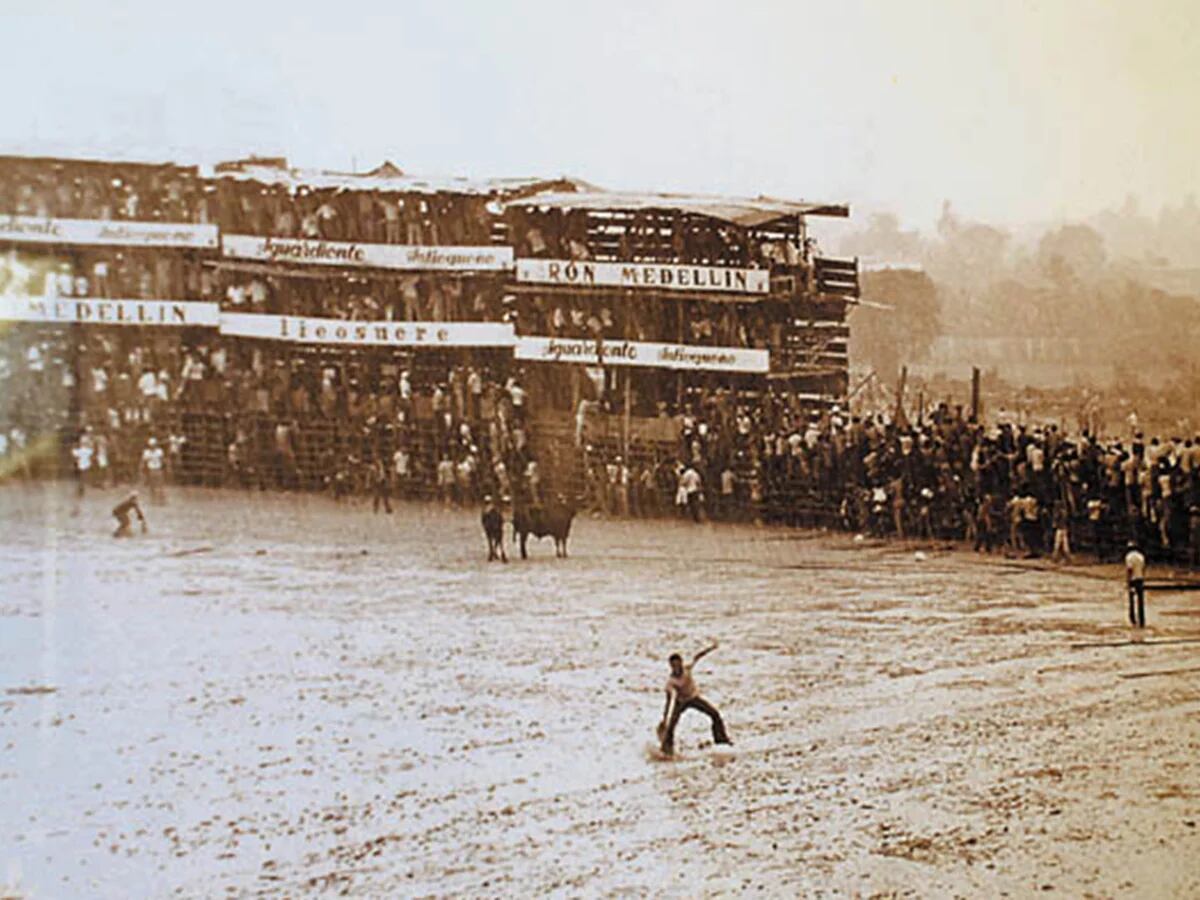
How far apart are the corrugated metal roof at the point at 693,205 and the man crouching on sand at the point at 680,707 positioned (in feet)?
5.28

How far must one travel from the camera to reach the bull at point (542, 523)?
15.9ft

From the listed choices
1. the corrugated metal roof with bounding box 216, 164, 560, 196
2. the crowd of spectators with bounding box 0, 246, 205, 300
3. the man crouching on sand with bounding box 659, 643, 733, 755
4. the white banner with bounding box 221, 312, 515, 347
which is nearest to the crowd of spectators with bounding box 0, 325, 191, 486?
the crowd of spectators with bounding box 0, 246, 205, 300

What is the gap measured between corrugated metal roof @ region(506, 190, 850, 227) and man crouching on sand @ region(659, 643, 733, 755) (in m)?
1.61

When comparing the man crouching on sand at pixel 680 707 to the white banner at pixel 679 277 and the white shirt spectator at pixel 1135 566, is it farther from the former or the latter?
the white shirt spectator at pixel 1135 566

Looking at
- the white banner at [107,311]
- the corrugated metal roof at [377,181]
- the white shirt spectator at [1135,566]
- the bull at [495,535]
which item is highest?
the corrugated metal roof at [377,181]

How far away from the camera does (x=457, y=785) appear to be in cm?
434

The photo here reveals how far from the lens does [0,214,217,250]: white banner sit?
471 centimetres

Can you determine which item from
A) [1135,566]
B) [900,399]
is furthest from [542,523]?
[1135,566]

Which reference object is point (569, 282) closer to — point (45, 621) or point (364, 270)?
point (364, 270)

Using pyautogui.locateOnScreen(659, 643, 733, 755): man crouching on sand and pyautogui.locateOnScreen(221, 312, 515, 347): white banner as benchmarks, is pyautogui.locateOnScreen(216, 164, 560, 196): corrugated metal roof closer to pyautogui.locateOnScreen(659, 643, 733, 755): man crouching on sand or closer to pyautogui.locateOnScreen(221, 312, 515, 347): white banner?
pyautogui.locateOnScreen(221, 312, 515, 347): white banner

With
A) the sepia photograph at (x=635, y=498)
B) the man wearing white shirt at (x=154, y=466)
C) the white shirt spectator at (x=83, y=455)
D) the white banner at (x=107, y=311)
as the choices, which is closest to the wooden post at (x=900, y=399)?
the sepia photograph at (x=635, y=498)

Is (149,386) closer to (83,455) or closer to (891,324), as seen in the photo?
(83,455)

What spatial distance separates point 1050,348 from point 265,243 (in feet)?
9.32

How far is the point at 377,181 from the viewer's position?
4.88 m
